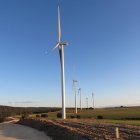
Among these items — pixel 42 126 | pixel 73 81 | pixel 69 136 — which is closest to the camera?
pixel 69 136

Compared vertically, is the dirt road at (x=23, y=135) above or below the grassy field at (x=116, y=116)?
below

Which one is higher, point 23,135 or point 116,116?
point 116,116

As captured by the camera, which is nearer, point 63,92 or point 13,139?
point 13,139

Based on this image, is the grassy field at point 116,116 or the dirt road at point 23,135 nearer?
the dirt road at point 23,135

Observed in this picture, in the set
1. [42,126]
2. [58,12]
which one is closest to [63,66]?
[58,12]

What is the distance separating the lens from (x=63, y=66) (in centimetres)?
5966

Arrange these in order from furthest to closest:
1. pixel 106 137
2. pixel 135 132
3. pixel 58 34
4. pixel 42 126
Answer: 1. pixel 58 34
2. pixel 42 126
3. pixel 135 132
4. pixel 106 137

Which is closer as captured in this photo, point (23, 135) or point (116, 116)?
point (23, 135)

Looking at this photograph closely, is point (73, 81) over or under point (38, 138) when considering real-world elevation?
over

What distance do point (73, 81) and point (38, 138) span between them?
65.6m

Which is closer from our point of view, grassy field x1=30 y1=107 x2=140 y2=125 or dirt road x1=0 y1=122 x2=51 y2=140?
dirt road x1=0 y1=122 x2=51 y2=140

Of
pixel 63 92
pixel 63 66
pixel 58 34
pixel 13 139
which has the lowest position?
pixel 13 139

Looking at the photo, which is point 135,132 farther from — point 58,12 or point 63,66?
point 58,12

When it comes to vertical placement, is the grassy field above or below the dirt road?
above
